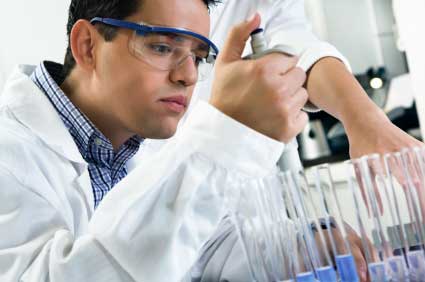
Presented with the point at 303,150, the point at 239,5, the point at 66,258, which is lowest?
the point at 303,150

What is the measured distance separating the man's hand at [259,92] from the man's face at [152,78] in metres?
0.42

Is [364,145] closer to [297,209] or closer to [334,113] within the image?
[334,113]

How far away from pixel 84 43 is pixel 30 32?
140cm

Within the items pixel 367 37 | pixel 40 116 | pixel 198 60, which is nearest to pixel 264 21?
pixel 198 60

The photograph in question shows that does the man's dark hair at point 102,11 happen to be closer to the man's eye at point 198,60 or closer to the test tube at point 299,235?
the man's eye at point 198,60

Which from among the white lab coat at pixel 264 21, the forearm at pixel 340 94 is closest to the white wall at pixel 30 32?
the white lab coat at pixel 264 21

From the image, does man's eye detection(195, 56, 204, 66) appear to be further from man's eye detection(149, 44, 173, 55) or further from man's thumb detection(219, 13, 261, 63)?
man's thumb detection(219, 13, 261, 63)

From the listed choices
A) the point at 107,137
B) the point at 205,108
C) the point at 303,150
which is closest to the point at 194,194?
the point at 205,108

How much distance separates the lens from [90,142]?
58.2 inches

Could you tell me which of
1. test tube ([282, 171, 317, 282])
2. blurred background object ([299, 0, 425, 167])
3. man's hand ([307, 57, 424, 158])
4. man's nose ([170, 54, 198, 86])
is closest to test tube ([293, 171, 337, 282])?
test tube ([282, 171, 317, 282])

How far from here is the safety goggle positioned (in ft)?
4.04

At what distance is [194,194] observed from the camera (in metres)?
0.84

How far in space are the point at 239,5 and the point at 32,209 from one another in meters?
1.02

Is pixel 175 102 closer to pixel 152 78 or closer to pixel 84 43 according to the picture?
pixel 152 78
